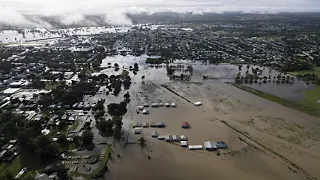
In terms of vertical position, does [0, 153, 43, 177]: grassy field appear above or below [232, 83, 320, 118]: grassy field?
below

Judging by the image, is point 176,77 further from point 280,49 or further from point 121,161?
point 280,49

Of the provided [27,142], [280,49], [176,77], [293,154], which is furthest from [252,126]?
[280,49]

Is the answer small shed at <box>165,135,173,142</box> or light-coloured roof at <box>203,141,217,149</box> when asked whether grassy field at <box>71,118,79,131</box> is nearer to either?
small shed at <box>165,135,173,142</box>

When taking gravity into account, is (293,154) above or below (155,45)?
below

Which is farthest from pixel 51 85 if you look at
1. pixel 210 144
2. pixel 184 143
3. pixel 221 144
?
pixel 221 144

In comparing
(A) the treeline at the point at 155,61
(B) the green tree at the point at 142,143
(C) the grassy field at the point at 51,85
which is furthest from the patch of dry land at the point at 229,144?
(A) the treeline at the point at 155,61

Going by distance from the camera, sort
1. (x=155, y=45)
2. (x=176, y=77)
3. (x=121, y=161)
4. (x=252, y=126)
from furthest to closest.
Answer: (x=155, y=45)
(x=176, y=77)
(x=252, y=126)
(x=121, y=161)

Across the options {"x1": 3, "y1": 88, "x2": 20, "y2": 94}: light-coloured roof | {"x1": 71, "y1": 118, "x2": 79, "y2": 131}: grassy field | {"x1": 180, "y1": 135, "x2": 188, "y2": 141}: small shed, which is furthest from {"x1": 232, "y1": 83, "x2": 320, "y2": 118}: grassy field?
{"x1": 3, "y1": 88, "x2": 20, "y2": 94}: light-coloured roof
